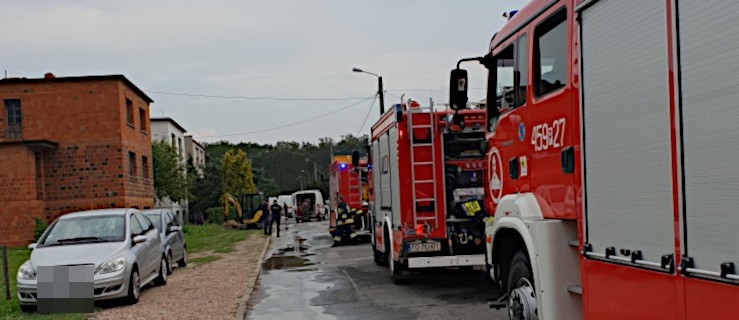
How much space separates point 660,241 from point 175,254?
13848 mm

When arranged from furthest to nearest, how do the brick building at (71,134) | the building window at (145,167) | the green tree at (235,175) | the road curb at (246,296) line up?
the green tree at (235,175) < the building window at (145,167) < the brick building at (71,134) < the road curb at (246,296)

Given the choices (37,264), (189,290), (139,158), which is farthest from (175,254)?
(139,158)

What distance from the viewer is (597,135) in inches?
175

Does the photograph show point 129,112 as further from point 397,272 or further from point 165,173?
point 397,272

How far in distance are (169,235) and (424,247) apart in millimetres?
6936

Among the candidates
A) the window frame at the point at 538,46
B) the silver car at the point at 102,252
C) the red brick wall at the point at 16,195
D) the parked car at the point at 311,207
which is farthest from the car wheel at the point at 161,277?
the parked car at the point at 311,207

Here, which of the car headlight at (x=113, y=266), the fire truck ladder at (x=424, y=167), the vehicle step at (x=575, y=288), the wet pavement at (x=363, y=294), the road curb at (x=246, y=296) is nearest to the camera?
the vehicle step at (x=575, y=288)

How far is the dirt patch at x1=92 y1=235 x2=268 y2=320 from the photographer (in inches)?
403

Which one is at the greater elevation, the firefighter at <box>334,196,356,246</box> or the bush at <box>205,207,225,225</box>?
the firefighter at <box>334,196,356,246</box>

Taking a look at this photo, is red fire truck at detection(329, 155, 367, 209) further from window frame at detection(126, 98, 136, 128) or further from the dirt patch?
window frame at detection(126, 98, 136, 128)

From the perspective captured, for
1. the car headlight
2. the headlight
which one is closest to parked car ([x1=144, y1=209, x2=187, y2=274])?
the car headlight

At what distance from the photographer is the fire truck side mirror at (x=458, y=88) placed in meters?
6.88

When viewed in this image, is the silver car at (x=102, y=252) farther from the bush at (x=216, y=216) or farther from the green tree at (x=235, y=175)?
the green tree at (x=235, y=175)

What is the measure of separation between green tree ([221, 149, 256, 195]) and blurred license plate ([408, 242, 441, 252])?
51.9 m
